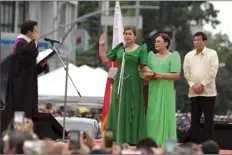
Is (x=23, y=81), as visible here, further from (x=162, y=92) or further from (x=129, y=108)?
(x=162, y=92)

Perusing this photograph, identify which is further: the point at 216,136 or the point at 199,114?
the point at 216,136

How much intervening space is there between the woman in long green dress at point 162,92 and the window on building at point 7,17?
3570 cm

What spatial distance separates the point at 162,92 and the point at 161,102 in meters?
0.13

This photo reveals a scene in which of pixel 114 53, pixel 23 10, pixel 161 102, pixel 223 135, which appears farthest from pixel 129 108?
pixel 23 10

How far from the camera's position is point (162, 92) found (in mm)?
14891

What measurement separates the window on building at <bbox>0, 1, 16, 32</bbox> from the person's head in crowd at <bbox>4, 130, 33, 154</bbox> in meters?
38.5

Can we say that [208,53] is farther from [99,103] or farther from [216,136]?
[99,103]

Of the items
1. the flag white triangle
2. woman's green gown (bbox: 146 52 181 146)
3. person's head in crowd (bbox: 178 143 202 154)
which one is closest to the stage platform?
woman's green gown (bbox: 146 52 181 146)

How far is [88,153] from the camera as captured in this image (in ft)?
38.5

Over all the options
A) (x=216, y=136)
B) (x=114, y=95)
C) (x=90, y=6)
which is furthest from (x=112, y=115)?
(x=90, y=6)

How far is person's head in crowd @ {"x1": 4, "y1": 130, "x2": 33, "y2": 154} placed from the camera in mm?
11773

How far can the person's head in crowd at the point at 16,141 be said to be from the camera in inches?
464

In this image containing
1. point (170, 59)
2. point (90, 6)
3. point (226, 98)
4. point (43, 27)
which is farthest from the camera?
point (90, 6)

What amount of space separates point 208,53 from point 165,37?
843 millimetres
